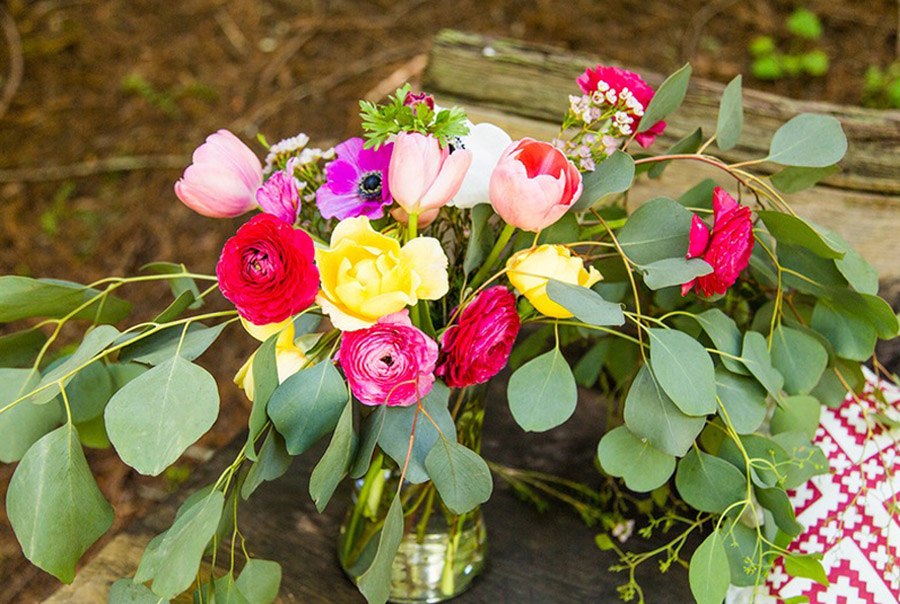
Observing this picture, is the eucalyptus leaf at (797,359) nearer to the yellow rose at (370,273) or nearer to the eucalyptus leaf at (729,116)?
the eucalyptus leaf at (729,116)

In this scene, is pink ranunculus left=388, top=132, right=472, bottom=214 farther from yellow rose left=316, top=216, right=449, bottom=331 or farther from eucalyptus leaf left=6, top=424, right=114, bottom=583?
eucalyptus leaf left=6, top=424, right=114, bottom=583

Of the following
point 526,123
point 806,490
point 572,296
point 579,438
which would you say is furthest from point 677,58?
point 572,296

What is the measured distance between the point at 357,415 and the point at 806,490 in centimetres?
43

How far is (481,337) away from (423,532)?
0.26 metres

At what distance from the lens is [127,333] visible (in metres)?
0.75

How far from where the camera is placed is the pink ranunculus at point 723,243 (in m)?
0.72

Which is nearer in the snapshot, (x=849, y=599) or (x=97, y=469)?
(x=849, y=599)

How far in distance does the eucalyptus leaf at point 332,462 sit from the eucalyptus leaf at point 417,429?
0.04 m

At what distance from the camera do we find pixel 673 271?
0.70 metres

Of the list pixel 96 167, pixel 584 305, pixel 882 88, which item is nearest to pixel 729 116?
pixel 584 305

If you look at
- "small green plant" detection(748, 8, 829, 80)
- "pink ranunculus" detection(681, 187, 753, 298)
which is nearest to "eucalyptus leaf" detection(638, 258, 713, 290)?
"pink ranunculus" detection(681, 187, 753, 298)

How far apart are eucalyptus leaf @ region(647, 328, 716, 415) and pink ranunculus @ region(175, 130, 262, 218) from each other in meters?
0.34

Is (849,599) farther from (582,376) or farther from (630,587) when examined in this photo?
(582,376)

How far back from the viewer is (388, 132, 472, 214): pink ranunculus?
64cm
